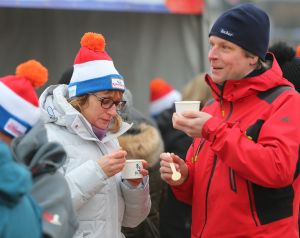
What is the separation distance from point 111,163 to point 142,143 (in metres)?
1.13

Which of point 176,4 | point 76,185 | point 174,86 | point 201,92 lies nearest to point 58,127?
point 76,185

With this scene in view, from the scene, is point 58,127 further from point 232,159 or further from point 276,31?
point 276,31

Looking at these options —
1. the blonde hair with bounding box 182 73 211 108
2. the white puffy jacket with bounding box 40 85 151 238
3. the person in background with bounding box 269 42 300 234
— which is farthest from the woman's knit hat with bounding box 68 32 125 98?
the blonde hair with bounding box 182 73 211 108

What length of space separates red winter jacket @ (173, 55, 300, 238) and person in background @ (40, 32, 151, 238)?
41cm

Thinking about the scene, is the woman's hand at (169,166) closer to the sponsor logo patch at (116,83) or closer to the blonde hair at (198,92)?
the sponsor logo patch at (116,83)

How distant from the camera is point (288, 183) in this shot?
265 cm

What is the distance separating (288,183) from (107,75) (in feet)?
3.54

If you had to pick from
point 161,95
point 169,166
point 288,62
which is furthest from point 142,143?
point 161,95

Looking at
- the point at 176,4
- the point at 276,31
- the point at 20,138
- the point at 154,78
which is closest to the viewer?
the point at 20,138

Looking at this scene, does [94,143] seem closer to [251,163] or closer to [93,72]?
[93,72]

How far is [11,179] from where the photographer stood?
1.85 m

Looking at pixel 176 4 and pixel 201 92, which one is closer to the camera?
pixel 201 92

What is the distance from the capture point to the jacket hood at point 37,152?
2092mm

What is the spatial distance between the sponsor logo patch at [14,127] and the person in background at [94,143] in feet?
2.03
